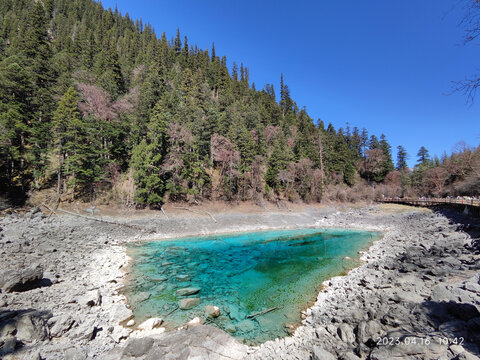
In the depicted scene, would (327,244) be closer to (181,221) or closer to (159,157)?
(181,221)

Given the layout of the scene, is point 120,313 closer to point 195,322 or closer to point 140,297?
point 140,297

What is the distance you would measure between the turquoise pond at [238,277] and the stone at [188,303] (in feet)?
0.54

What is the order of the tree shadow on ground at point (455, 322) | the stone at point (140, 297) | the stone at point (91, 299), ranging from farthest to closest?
the stone at point (140, 297), the stone at point (91, 299), the tree shadow on ground at point (455, 322)

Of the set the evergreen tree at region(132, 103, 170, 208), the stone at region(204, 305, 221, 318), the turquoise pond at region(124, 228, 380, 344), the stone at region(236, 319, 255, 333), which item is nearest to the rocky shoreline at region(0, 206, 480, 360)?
the turquoise pond at region(124, 228, 380, 344)

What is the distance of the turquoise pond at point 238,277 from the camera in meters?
6.81

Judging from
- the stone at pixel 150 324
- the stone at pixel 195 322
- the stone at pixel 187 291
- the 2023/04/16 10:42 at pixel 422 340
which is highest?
the 2023/04/16 10:42 at pixel 422 340

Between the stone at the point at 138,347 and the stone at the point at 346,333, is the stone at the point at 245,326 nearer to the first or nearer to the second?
the stone at the point at 346,333

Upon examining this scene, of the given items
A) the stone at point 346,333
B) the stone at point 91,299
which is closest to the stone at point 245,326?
the stone at point 346,333

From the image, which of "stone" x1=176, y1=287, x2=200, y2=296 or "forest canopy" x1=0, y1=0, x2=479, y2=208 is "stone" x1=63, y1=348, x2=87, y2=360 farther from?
"forest canopy" x1=0, y1=0, x2=479, y2=208

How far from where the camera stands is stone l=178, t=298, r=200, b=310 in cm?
732

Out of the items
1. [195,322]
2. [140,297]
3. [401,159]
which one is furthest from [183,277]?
[401,159]

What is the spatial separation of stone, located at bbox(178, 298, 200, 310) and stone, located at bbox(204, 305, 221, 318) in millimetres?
602

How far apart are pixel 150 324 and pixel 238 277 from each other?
208 inches

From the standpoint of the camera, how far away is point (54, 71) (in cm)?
2806
